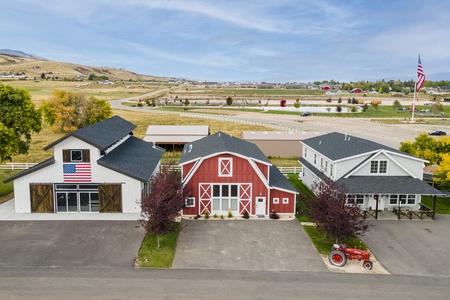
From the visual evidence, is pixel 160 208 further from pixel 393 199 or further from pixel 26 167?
pixel 26 167

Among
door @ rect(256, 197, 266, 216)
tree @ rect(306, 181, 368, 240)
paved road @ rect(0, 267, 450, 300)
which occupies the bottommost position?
paved road @ rect(0, 267, 450, 300)

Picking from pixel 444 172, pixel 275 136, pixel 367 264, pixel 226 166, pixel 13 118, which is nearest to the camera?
pixel 367 264

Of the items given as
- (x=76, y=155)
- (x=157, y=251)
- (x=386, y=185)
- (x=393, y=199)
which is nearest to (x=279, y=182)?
(x=386, y=185)

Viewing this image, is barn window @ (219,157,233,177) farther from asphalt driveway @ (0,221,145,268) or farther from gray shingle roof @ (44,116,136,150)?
gray shingle roof @ (44,116,136,150)

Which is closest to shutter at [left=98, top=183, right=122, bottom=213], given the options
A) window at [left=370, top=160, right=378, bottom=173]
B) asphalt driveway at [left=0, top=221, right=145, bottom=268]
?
asphalt driveway at [left=0, top=221, right=145, bottom=268]

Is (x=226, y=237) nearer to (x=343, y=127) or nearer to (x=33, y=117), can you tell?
(x=33, y=117)

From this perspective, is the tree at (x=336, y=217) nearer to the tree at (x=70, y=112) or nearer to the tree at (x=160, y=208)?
the tree at (x=160, y=208)
